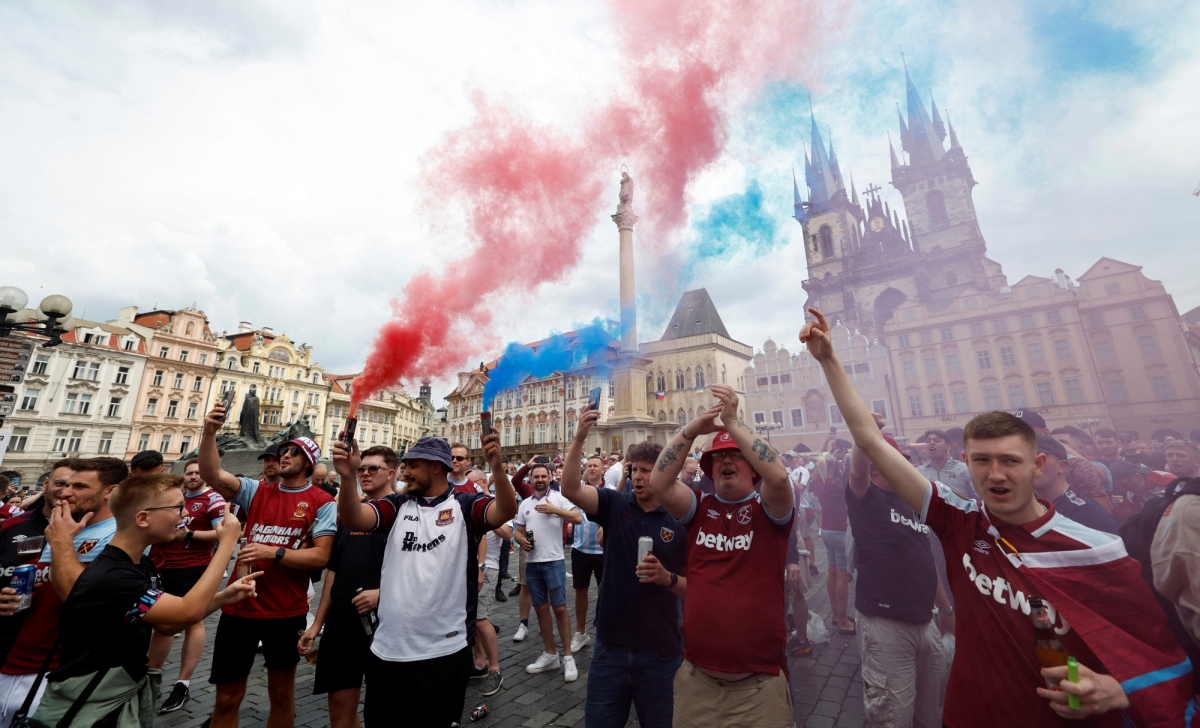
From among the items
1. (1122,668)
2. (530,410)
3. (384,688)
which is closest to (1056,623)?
(1122,668)

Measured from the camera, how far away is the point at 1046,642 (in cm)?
177

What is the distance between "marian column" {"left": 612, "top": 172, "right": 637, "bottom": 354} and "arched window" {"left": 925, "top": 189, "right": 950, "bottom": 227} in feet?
143

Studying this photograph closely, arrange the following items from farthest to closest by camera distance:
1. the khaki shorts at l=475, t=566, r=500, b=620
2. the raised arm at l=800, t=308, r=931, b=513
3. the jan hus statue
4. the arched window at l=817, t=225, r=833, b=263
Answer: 1. the arched window at l=817, t=225, r=833, b=263
2. the jan hus statue
3. the khaki shorts at l=475, t=566, r=500, b=620
4. the raised arm at l=800, t=308, r=931, b=513

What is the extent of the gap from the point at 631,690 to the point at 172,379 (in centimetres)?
5569

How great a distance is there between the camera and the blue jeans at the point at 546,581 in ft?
19.3

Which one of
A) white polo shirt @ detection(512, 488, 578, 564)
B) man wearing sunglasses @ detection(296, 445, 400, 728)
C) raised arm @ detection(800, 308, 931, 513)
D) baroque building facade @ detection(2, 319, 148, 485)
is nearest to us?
raised arm @ detection(800, 308, 931, 513)

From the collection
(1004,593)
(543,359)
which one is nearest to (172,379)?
(543,359)

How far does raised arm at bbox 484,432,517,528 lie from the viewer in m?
3.07

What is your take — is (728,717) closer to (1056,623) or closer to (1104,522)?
(1056,623)

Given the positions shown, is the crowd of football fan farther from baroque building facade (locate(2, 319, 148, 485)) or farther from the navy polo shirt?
baroque building facade (locate(2, 319, 148, 485))

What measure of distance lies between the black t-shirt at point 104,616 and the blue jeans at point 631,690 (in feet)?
8.48

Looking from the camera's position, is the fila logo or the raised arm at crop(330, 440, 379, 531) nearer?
the fila logo

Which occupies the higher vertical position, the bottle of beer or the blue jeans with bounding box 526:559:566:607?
the bottle of beer

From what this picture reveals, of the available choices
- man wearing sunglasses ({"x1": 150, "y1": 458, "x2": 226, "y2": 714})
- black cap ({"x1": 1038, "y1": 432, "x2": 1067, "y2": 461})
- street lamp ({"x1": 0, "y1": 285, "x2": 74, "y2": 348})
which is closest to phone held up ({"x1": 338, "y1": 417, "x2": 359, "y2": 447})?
man wearing sunglasses ({"x1": 150, "y1": 458, "x2": 226, "y2": 714})
